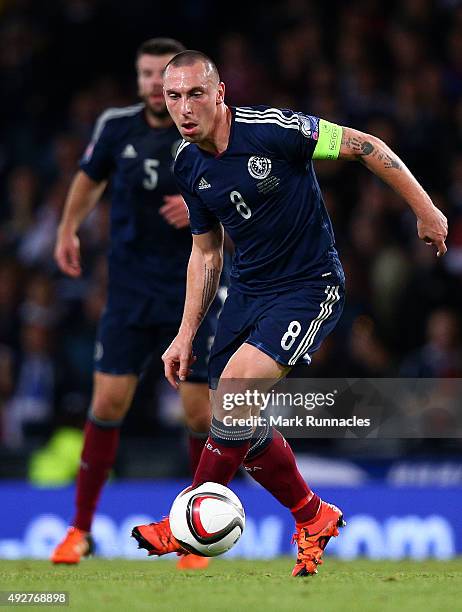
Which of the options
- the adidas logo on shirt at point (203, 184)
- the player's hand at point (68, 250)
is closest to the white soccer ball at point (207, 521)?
the adidas logo on shirt at point (203, 184)

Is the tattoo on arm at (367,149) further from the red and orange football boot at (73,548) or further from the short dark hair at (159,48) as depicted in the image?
the red and orange football boot at (73,548)

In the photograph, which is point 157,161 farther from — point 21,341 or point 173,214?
point 21,341

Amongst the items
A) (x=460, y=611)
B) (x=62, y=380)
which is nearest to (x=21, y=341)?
(x=62, y=380)

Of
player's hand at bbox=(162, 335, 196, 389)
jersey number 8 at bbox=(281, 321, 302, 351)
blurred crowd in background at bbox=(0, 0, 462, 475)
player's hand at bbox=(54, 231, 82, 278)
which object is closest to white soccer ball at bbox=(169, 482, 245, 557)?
A: player's hand at bbox=(162, 335, 196, 389)

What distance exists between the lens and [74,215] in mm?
7121

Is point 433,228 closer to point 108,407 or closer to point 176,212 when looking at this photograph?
point 176,212

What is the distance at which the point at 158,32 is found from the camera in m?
13.9

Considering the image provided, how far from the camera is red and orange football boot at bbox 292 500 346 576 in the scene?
5.74m

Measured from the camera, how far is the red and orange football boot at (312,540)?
574 cm

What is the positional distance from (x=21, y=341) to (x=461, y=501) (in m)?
4.28

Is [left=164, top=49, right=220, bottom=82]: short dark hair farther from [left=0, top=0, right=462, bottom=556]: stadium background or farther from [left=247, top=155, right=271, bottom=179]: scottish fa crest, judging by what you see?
[left=0, top=0, right=462, bottom=556]: stadium background

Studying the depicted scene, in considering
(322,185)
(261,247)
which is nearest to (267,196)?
(261,247)

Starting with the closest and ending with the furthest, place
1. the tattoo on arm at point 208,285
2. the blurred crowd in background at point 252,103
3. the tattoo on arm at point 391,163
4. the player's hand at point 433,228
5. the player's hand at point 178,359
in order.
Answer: the player's hand at point 433,228, the tattoo on arm at point 391,163, the player's hand at point 178,359, the tattoo on arm at point 208,285, the blurred crowd in background at point 252,103

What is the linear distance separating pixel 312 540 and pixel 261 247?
4.26 ft
